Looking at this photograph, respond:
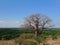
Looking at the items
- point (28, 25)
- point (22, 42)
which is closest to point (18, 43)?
point (22, 42)

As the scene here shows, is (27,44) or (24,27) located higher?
(24,27)

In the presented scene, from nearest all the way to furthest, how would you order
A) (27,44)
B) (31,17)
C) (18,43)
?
1. (27,44)
2. (18,43)
3. (31,17)

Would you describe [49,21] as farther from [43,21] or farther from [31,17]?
[31,17]

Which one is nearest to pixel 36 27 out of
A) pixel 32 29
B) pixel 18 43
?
pixel 32 29

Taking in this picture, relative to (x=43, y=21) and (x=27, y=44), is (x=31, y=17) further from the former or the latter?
(x=27, y=44)

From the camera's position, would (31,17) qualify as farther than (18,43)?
Yes

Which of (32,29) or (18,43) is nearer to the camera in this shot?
(18,43)

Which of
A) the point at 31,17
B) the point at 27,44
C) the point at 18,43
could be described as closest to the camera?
the point at 27,44

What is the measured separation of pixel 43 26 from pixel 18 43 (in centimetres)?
1258

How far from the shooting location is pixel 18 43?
15797mm

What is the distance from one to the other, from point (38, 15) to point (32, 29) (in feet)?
8.40

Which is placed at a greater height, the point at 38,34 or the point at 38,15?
the point at 38,15

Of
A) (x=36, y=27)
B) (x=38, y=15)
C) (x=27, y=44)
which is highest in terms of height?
(x=38, y=15)

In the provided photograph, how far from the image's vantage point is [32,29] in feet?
92.2
